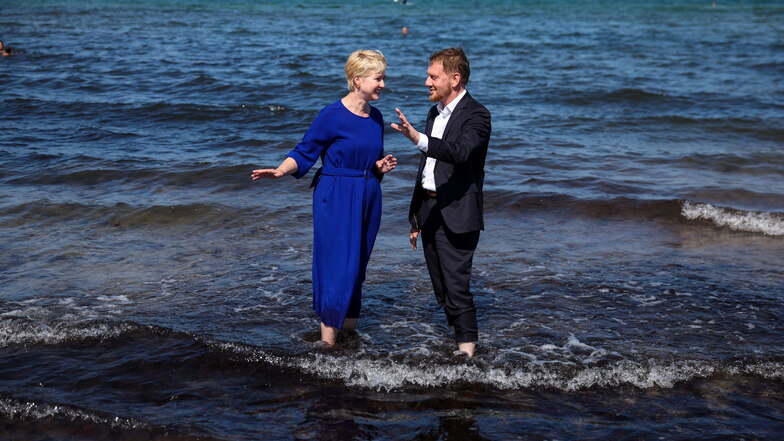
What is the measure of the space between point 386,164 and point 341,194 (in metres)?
0.36

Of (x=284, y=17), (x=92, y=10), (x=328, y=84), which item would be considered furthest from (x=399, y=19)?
(x=328, y=84)

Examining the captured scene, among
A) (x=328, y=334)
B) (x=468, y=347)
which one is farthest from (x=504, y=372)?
(x=328, y=334)

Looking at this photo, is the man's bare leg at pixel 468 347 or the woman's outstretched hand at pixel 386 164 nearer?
the woman's outstretched hand at pixel 386 164

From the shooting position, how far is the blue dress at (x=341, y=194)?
17.9ft

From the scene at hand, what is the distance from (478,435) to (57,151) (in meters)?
9.78

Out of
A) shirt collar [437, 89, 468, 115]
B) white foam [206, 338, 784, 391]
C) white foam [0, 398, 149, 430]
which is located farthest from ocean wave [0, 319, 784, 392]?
shirt collar [437, 89, 468, 115]

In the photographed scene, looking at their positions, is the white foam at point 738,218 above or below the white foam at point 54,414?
below

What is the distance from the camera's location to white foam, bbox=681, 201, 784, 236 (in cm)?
935

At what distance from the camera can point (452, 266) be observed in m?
5.54

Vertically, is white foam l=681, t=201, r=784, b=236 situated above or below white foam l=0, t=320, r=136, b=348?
below

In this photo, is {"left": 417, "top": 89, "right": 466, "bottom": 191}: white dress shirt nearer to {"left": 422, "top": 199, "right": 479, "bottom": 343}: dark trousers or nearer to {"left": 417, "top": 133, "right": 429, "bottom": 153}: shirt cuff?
{"left": 422, "top": 199, "right": 479, "bottom": 343}: dark trousers

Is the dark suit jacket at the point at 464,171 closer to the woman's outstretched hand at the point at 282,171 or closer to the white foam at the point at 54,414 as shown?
the woman's outstretched hand at the point at 282,171

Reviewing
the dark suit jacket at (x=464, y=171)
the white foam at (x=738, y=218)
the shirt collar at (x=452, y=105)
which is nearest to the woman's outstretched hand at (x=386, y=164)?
the dark suit jacket at (x=464, y=171)

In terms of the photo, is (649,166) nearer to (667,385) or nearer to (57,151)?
(667,385)
